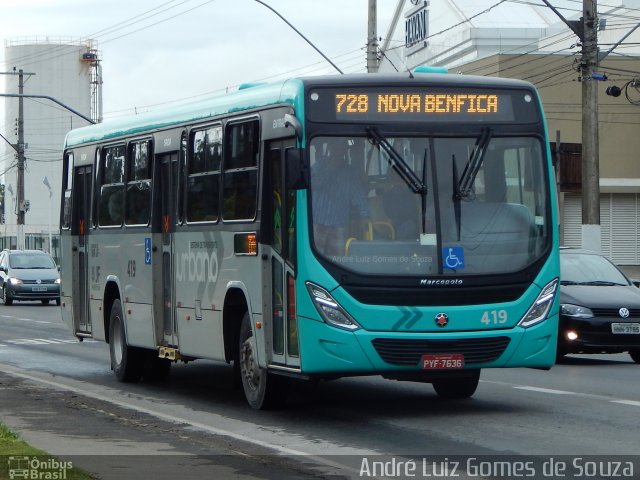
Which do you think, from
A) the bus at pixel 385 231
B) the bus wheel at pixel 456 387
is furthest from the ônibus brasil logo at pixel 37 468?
the bus wheel at pixel 456 387

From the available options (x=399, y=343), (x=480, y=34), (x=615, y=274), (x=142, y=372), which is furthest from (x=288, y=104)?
(x=480, y=34)

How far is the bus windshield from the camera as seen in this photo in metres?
12.6

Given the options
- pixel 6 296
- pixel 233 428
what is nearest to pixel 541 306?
pixel 233 428

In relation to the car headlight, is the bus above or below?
above

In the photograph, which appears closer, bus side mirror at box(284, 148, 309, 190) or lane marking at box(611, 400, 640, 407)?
bus side mirror at box(284, 148, 309, 190)

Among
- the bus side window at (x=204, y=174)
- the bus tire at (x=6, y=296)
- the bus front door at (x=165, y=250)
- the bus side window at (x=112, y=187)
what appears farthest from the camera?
the bus tire at (x=6, y=296)

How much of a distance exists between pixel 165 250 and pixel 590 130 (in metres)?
13.3

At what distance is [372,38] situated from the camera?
1435 inches

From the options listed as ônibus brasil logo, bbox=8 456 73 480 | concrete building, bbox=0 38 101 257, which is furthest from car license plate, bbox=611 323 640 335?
concrete building, bbox=0 38 101 257

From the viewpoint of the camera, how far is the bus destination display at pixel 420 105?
42.0 feet

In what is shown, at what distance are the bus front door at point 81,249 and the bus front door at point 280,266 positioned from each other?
6.22m

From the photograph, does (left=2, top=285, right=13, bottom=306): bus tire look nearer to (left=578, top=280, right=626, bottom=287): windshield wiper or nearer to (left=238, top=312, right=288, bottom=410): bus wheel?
(left=578, top=280, right=626, bottom=287): windshield wiper

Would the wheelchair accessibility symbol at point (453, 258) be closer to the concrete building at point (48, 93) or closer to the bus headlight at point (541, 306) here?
the bus headlight at point (541, 306)

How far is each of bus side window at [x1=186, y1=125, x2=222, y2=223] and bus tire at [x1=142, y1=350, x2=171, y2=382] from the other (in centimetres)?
316
